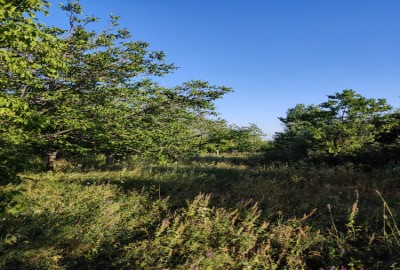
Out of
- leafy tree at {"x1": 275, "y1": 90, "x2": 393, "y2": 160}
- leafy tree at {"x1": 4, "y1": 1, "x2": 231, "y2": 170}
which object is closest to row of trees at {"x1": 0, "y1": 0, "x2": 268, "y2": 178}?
leafy tree at {"x1": 4, "y1": 1, "x2": 231, "y2": 170}

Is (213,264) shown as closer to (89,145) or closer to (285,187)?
(285,187)

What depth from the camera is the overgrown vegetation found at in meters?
4.82

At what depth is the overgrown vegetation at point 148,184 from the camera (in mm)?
4816

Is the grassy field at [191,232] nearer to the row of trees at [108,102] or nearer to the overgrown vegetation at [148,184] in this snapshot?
the overgrown vegetation at [148,184]

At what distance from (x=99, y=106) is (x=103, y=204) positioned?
456 centimetres

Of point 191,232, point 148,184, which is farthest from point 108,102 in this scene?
point 191,232

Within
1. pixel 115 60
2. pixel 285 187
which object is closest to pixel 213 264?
pixel 285 187

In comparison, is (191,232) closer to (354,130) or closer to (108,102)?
(108,102)

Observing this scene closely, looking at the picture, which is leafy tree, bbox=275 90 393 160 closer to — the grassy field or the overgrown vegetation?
the overgrown vegetation

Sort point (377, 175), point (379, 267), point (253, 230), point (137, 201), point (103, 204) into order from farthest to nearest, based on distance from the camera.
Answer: point (377, 175) < point (137, 201) < point (103, 204) < point (253, 230) < point (379, 267)

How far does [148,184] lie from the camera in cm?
1037

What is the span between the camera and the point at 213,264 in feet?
14.9

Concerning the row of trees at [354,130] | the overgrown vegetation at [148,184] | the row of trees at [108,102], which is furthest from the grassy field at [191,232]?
the row of trees at [354,130]

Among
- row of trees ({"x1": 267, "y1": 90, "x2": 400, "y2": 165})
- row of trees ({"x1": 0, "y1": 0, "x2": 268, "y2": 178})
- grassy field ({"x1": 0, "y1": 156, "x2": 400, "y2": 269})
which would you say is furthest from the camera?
row of trees ({"x1": 267, "y1": 90, "x2": 400, "y2": 165})
